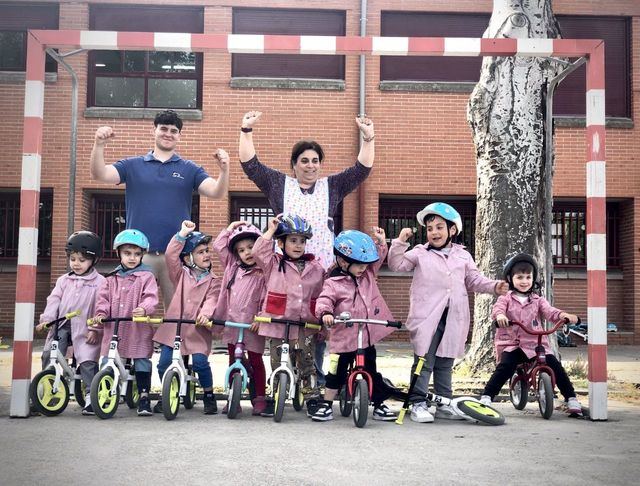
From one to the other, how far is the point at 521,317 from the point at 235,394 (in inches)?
97.0

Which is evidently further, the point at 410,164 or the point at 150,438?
the point at 410,164

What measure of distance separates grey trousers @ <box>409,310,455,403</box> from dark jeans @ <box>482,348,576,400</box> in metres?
0.48

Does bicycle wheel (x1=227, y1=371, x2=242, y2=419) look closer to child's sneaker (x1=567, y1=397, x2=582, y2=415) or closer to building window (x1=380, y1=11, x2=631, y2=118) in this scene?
child's sneaker (x1=567, y1=397, x2=582, y2=415)

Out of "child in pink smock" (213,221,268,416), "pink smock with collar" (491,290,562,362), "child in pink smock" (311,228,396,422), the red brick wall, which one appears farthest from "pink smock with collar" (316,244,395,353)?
the red brick wall

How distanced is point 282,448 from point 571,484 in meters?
1.72

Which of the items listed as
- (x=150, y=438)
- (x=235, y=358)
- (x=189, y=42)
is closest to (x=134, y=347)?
(x=235, y=358)

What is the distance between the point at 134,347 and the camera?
647 cm

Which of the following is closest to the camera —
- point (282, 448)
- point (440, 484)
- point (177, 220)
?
point (440, 484)

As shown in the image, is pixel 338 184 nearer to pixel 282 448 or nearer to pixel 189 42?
pixel 189 42

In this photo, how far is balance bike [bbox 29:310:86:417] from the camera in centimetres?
620

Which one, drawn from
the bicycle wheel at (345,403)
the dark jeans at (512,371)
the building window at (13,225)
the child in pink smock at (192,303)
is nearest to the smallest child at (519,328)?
the dark jeans at (512,371)

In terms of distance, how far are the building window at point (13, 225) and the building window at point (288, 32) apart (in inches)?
187

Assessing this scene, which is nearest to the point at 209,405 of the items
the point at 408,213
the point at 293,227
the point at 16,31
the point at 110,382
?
the point at 110,382

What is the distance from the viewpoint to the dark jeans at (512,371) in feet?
21.8
